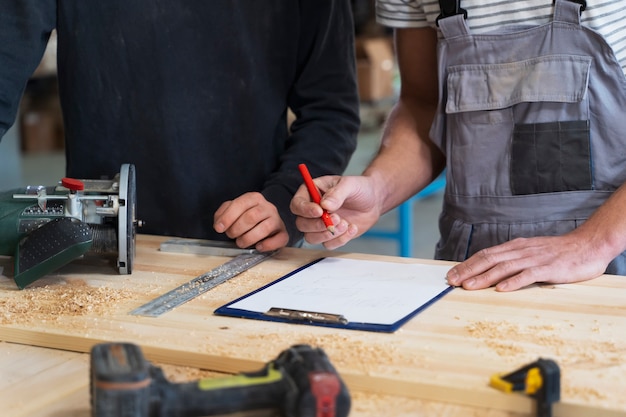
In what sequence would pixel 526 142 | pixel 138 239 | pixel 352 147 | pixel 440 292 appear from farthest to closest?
pixel 352 147, pixel 138 239, pixel 526 142, pixel 440 292

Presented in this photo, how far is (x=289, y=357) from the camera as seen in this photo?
1.00 metres

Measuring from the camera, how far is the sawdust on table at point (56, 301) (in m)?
1.36

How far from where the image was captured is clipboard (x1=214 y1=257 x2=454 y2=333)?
1.31 meters

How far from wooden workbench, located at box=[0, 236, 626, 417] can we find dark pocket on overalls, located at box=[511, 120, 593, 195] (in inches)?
10.4

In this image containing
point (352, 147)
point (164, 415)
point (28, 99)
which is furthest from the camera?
point (28, 99)

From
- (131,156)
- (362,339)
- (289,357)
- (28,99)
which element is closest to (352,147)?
(131,156)

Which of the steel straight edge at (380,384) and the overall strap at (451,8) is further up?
the overall strap at (451,8)

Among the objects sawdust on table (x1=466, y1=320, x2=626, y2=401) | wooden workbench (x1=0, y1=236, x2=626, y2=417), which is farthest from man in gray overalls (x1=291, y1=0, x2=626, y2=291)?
sawdust on table (x1=466, y1=320, x2=626, y2=401)

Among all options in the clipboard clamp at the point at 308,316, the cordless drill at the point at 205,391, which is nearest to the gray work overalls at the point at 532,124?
the clipboard clamp at the point at 308,316

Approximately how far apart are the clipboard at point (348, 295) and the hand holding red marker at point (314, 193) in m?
0.08

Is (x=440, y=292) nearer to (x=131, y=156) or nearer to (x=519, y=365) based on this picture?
(x=519, y=365)

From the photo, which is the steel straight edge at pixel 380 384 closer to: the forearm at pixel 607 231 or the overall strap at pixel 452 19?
the forearm at pixel 607 231

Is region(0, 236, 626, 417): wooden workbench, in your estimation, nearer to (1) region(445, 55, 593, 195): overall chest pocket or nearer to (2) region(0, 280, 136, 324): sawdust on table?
(2) region(0, 280, 136, 324): sawdust on table

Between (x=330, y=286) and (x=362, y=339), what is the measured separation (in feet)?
0.91
